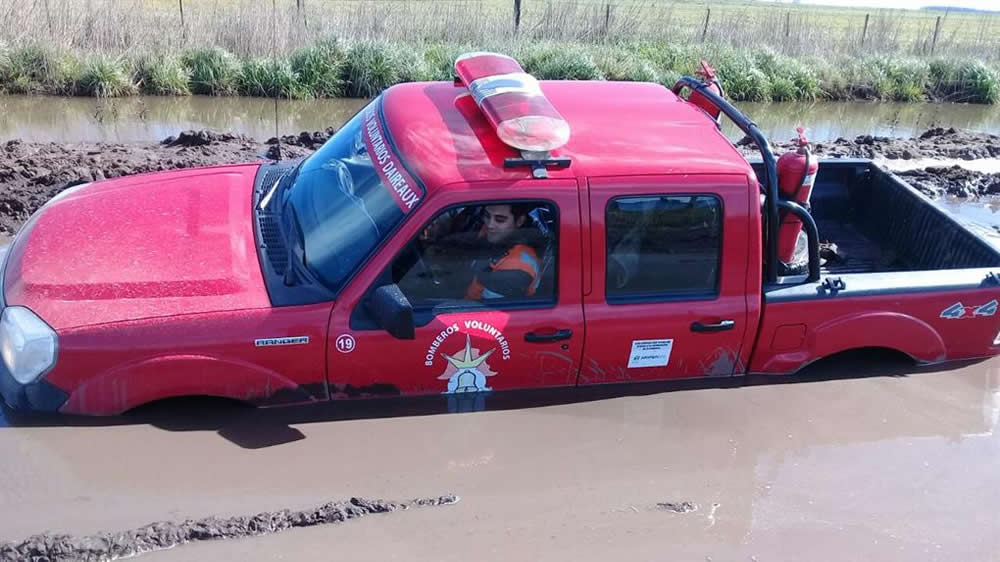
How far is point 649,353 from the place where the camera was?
4664 mm

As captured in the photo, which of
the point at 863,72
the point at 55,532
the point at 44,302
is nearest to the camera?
the point at 55,532

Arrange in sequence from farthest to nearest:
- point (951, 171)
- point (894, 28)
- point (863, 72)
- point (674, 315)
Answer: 1. point (894, 28)
2. point (863, 72)
3. point (951, 171)
4. point (674, 315)

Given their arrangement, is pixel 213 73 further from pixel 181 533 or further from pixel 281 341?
pixel 181 533

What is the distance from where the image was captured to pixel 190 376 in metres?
4.05

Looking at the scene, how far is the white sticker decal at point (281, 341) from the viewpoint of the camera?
4.10 meters

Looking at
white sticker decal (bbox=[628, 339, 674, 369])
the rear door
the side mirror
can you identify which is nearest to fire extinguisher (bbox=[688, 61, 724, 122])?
the rear door

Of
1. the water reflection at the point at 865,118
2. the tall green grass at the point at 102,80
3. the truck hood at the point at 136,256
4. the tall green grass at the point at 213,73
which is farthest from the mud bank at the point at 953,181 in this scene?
the tall green grass at the point at 102,80

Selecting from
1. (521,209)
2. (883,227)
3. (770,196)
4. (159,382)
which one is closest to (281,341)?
(159,382)

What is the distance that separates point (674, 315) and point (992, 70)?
15.9 m

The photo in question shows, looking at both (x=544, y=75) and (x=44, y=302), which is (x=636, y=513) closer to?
(x=44, y=302)

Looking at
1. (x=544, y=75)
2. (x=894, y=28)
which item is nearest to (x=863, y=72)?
(x=894, y=28)

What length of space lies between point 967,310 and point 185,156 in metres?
6.90

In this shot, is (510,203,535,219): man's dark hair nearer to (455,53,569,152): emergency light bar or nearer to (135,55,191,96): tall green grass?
(455,53,569,152): emergency light bar

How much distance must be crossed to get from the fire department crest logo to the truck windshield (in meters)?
0.67
